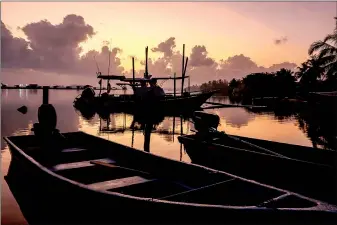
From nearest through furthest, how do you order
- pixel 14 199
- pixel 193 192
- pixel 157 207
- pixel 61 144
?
pixel 157 207
pixel 193 192
pixel 14 199
pixel 61 144

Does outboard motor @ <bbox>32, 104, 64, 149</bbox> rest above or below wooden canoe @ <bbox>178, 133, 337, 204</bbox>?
above

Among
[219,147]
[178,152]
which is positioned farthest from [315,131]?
[219,147]

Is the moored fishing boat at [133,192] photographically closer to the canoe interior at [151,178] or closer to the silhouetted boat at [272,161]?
the canoe interior at [151,178]

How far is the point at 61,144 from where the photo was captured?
41.8ft

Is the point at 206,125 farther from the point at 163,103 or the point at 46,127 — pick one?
the point at 163,103

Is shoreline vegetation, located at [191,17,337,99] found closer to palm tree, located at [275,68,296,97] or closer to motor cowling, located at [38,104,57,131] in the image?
palm tree, located at [275,68,296,97]

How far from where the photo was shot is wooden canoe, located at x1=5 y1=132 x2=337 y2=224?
17.0 ft

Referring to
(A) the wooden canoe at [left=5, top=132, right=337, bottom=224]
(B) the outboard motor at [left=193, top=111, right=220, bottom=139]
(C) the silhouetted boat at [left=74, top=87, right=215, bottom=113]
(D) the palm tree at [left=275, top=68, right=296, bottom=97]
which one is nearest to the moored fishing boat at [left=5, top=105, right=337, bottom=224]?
(A) the wooden canoe at [left=5, top=132, right=337, bottom=224]

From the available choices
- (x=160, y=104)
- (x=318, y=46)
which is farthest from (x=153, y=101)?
(x=318, y=46)

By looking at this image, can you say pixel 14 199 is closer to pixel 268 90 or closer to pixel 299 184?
pixel 299 184

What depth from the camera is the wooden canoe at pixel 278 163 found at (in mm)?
9094

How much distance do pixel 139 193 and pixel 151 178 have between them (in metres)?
0.67

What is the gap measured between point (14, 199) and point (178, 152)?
28.9 feet

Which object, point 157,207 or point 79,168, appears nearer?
point 157,207
